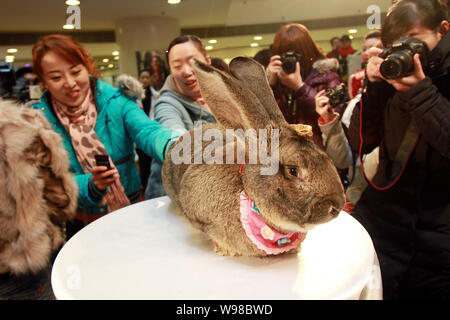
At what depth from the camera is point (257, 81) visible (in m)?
0.67

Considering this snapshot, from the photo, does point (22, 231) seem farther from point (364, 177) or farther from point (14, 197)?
point (364, 177)

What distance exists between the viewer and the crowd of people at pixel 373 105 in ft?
2.20

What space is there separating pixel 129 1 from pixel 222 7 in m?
0.21

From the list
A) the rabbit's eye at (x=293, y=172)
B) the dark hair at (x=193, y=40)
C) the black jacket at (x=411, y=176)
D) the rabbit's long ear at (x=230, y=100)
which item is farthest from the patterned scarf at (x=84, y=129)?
the black jacket at (x=411, y=176)

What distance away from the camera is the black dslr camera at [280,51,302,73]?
0.76 m

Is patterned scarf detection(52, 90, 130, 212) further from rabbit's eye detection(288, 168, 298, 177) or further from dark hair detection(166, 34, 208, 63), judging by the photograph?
rabbit's eye detection(288, 168, 298, 177)

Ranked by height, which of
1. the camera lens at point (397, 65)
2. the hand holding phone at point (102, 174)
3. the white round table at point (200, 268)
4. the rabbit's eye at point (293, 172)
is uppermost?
the camera lens at point (397, 65)

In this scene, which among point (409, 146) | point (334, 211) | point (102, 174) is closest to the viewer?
point (334, 211)

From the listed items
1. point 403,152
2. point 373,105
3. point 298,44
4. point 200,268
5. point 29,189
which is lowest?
point 200,268

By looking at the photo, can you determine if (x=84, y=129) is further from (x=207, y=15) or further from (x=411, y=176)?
(x=411, y=176)

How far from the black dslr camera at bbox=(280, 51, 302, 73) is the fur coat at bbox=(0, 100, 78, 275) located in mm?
601

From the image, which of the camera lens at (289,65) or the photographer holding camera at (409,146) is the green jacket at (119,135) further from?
the photographer holding camera at (409,146)

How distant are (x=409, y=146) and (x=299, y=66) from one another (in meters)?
0.31

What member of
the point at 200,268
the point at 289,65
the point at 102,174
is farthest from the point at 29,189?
the point at 289,65
